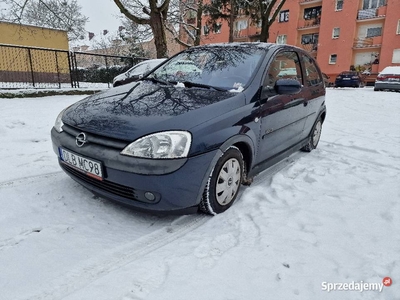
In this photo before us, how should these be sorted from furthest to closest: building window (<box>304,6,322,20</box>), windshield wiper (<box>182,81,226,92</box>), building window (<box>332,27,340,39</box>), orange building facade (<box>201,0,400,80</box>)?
building window (<box>304,6,322,20</box>), building window (<box>332,27,340,39</box>), orange building facade (<box>201,0,400,80</box>), windshield wiper (<box>182,81,226,92</box>)

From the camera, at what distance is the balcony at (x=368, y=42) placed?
27781 mm

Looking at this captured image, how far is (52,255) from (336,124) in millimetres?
6402

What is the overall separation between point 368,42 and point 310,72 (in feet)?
→ 100

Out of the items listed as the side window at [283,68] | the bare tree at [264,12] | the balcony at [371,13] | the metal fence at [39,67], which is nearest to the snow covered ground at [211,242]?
the side window at [283,68]

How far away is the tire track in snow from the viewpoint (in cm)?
162

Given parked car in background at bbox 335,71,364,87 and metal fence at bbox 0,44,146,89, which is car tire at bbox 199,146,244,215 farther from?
parked car in background at bbox 335,71,364,87

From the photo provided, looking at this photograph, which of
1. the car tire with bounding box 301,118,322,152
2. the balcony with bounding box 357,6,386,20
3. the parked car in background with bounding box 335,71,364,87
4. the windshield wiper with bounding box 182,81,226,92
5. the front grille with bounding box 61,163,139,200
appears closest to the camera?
the front grille with bounding box 61,163,139,200

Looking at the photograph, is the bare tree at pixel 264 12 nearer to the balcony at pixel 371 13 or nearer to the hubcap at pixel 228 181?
the balcony at pixel 371 13

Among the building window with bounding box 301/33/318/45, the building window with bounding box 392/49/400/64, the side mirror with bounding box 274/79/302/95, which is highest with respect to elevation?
the building window with bounding box 301/33/318/45

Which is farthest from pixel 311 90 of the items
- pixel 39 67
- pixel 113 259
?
pixel 39 67

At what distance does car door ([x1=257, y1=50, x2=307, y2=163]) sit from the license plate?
1.54 metres

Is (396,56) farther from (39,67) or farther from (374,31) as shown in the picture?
(39,67)

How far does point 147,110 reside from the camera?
2.25 meters

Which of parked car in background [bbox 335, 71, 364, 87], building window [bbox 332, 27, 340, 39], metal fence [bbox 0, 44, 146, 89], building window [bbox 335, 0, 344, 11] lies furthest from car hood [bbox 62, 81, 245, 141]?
building window [bbox 335, 0, 344, 11]
